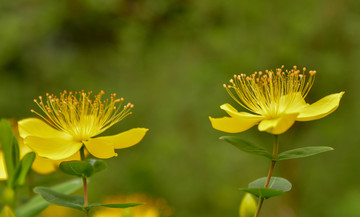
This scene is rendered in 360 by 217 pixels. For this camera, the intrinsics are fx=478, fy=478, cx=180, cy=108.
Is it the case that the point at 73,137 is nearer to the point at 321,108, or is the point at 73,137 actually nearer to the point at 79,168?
the point at 79,168

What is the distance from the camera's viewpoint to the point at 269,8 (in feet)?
7.61

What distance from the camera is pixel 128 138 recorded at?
1.89 feet

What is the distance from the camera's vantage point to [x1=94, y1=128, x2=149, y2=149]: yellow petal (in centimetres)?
57

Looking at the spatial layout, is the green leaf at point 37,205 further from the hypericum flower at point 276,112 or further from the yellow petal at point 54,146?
the hypericum flower at point 276,112

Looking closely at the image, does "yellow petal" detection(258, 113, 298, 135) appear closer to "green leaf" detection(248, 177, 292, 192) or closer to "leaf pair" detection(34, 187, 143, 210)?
"green leaf" detection(248, 177, 292, 192)

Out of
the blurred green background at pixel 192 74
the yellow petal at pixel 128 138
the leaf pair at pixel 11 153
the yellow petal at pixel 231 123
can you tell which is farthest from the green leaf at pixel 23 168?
the blurred green background at pixel 192 74

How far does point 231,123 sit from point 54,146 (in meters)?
0.23

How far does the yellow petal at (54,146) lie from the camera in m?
0.59

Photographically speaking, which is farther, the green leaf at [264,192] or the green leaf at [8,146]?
the green leaf at [8,146]

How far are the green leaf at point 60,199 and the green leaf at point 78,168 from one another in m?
0.04

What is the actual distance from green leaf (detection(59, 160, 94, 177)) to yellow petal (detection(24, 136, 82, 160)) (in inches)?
0.7

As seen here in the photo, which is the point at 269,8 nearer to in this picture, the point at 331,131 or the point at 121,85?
the point at 331,131

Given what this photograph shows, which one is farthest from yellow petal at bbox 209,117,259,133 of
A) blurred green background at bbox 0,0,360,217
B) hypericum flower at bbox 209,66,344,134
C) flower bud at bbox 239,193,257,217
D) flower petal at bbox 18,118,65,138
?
blurred green background at bbox 0,0,360,217

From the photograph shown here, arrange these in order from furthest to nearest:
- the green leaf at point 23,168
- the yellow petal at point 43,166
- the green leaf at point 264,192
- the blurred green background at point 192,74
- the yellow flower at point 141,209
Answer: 1. the blurred green background at point 192,74
2. the yellow flower at point 141,209
3. the yellow petal at point 43,166
4. the green leaf at point 23,168
5. the green leaf at point 264,192
